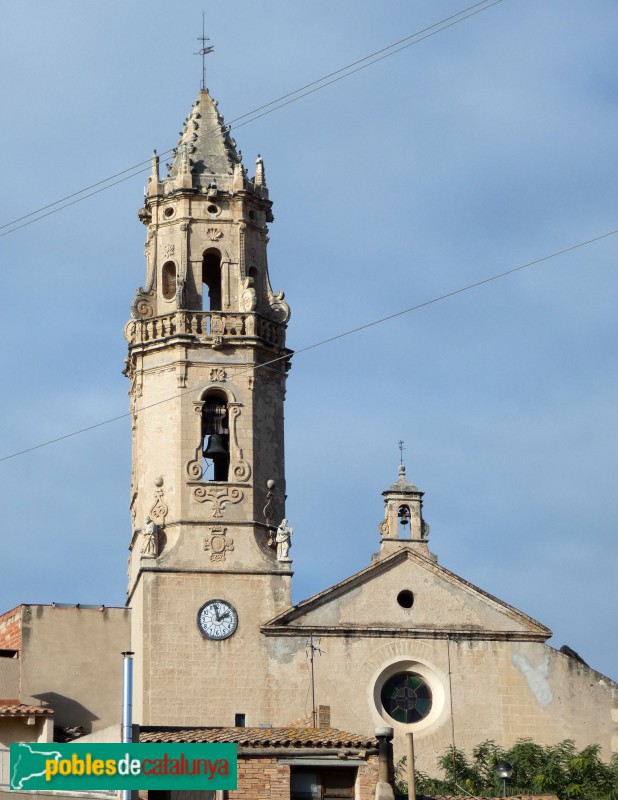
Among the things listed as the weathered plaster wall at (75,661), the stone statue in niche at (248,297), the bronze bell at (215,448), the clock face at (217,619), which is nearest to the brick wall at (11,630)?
the weathered plaster wall at (75,661)

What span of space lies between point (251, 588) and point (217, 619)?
126 cm

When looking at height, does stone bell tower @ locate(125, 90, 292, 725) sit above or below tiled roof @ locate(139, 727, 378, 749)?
above

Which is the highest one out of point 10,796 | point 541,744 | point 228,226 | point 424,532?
point 228,226

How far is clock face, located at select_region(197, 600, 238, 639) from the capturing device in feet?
218

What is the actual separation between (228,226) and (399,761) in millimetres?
14998

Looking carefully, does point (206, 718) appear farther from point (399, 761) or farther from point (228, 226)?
point (228, 226)

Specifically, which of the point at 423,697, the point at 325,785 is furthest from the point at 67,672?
the point at 325,785

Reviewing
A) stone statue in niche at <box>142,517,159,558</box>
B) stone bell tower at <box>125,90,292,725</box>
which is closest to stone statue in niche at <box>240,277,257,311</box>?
stone bell tower at <box>125,90,292,725</box>

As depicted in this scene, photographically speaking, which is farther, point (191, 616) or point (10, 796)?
point (191, 616)

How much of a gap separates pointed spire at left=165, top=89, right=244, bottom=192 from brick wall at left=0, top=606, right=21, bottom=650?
11.7m

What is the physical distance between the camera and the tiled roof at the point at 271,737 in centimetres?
5316

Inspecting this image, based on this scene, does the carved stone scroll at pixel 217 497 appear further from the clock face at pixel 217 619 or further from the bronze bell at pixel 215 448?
the clock face at pixel 217 619

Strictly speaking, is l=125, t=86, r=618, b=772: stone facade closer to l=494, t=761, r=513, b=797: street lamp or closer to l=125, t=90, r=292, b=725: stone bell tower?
l=125, t=90, r=292, b=725: stone bell tower

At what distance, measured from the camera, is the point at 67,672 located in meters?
68.2
